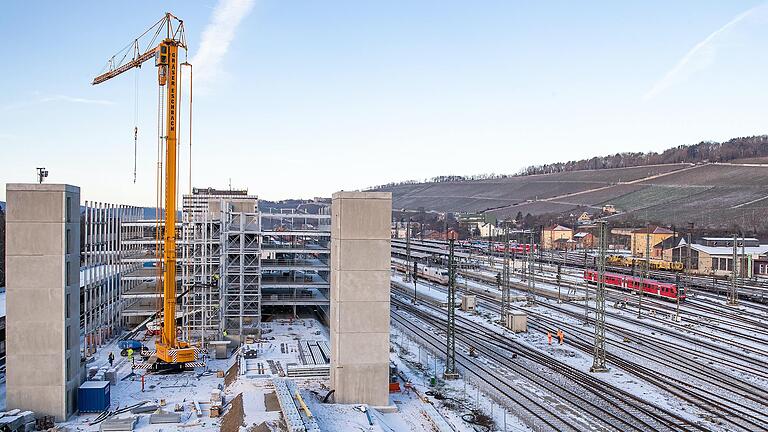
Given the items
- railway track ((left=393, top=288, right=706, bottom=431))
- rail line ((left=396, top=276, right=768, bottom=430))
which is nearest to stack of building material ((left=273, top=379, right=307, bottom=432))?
railway track ((left=393, top=288, right=706, bottom=431))

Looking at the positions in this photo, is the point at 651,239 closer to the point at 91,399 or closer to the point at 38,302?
the point at 91,399

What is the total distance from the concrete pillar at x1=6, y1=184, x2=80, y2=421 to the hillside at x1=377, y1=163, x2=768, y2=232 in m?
96.9

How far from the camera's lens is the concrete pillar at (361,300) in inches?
877

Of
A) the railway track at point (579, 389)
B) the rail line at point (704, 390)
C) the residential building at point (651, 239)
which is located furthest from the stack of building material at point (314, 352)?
the residential building at point (651, 239)

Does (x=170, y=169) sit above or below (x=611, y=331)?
above

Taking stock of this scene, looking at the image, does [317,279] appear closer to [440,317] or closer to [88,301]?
[440,317]

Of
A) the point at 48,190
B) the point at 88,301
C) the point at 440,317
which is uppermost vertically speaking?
the point at 48,190

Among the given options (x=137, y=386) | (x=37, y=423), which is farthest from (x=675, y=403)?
(x=37, y=423)

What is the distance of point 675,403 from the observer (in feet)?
76.1

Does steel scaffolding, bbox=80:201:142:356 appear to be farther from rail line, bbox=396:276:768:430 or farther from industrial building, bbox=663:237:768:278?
industrial building, bbox=663:237:768:278

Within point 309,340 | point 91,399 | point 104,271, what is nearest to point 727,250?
point 309,340

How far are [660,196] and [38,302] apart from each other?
136 meters

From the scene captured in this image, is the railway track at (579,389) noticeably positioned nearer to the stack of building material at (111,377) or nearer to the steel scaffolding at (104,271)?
the stack of building material at (111,377)

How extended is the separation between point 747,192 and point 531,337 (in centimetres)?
9887
